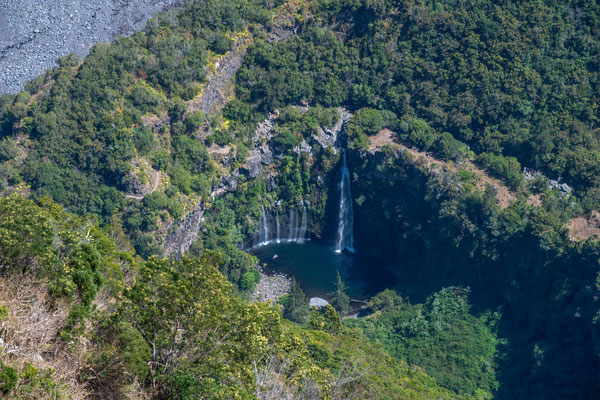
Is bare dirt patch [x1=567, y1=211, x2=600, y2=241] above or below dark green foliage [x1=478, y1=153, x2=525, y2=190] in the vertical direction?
below

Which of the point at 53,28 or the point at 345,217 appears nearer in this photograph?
the point at 53,28

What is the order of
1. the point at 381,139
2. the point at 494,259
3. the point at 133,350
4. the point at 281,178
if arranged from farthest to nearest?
the point at 281,178, the point at 381,139, the point at 494,259, the point at 133,350

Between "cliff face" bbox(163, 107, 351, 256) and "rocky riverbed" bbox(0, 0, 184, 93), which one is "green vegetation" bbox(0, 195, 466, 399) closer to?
"cliff face" bbox(163, 107, 351, 256)

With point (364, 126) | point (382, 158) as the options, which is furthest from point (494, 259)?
point (364, 126)

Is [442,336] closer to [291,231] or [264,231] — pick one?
[291,231]

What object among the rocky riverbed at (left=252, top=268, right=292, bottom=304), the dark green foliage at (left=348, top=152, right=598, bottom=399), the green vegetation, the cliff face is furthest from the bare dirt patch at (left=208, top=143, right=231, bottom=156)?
the green vegetation

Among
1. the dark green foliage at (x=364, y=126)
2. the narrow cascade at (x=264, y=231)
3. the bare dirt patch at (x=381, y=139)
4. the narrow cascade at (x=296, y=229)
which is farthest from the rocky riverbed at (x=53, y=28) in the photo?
the bare dirt patch at (x=381, y=139)
